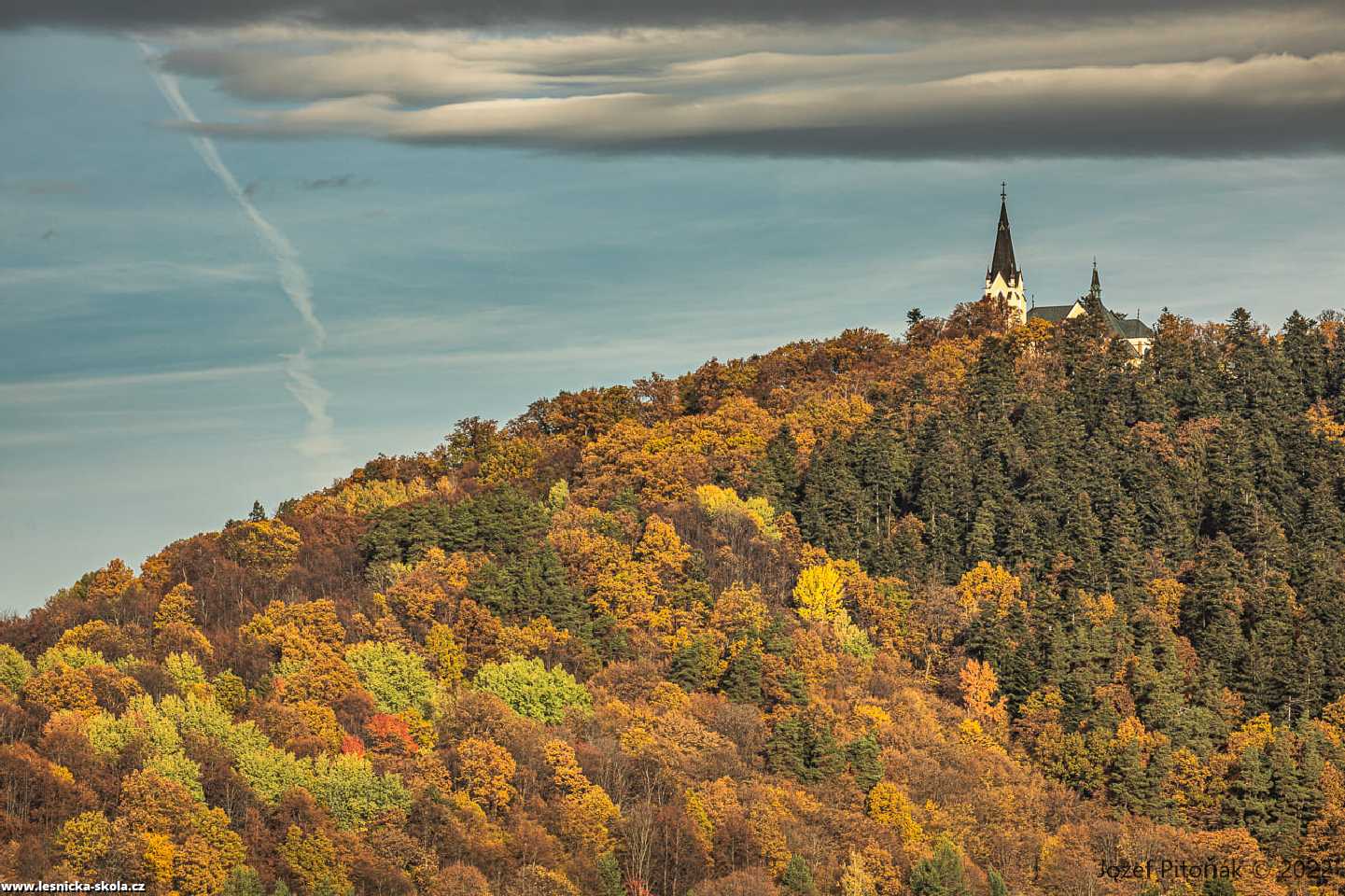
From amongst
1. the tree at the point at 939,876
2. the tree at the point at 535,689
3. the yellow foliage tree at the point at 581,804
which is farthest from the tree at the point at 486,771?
the tree at the point at 939,876

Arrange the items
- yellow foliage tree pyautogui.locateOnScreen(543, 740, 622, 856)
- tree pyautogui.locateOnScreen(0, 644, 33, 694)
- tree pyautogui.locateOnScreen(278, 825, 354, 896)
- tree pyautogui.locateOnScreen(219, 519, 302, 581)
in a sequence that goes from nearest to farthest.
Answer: tree pyautogui.locateOnScreen(278, 825, 354, 896)
yellow foliage tree pyautogui.locateOnScreen(543, 740, 622, 856)
tree pyautogui.locateOnScreen(0, 644, 33, 694)
tree pyautogui.locateOnScreen(219, 519, 302, 581)

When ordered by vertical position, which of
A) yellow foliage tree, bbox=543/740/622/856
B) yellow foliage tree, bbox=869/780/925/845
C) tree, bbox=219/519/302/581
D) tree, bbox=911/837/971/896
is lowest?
tree, bbox=911/837/971/896

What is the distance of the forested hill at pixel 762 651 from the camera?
362 feet

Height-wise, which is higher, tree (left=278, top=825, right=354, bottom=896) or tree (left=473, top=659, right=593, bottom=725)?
tree (left=473, top=659, right=593, bottom=725)

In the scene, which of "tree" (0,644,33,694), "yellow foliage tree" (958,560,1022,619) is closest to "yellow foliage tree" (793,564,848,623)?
"yellow foliage tree" (958,560,1022,619)

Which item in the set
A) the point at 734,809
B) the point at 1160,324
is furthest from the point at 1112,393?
the point at 734,809

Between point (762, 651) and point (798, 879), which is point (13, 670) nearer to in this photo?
point (762, 651)

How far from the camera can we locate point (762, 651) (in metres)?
133

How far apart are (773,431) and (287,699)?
164 feet

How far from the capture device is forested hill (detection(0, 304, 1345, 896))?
110438mm

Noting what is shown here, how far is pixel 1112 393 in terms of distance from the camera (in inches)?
6644

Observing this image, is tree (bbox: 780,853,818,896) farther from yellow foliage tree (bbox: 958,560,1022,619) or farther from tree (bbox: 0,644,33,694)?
tree (bbox: 0,644,33,694)

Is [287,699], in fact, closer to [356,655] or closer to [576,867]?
[356,655]

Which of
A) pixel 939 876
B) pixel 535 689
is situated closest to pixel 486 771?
pixel 535 689
